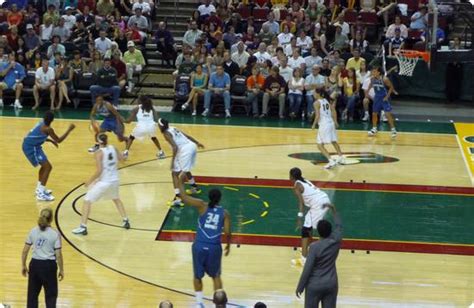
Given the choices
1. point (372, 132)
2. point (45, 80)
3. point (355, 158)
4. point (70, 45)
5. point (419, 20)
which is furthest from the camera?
point (419, 20)

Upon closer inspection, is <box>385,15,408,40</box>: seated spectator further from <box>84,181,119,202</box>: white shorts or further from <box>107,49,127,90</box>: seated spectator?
<box>84,181,119,202</box>: white shorts

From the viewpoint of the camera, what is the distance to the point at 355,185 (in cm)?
1742

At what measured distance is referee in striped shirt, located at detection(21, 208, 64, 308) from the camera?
33.6ft

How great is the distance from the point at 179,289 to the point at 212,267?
0.96 m

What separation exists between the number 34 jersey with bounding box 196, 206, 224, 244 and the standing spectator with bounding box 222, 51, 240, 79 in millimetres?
14050

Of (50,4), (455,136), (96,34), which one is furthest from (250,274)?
(50,4)

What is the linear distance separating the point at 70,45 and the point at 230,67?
4.75 metres

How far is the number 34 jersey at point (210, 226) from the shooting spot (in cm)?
1095

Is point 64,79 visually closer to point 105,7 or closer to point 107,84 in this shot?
point 107,84

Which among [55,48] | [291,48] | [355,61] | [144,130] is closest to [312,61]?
[291,48]

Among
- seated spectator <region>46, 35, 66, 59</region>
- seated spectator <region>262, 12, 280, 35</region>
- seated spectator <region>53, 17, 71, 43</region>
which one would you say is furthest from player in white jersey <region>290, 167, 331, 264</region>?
seated spectator <region>53, 17, 71, 43</region>

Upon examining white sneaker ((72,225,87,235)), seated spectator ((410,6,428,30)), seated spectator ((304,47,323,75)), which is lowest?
white sneaker ((72,225,87,235))

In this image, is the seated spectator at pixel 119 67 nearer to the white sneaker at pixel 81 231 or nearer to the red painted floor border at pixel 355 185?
the red painted floor border at pixel 355 185

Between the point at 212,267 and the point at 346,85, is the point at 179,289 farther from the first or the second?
the point at 346,85
